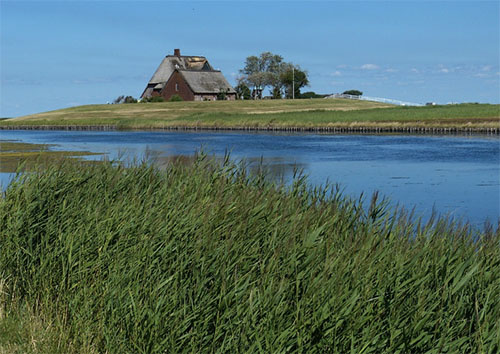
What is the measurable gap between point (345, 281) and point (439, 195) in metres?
16.1

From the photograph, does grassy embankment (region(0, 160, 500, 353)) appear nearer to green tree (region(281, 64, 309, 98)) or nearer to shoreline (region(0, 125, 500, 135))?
shoreline (region(0, 125, 500, 135))

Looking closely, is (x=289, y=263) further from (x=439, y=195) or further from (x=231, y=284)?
(x=439, y=195)

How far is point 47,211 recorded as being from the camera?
33.4 feet

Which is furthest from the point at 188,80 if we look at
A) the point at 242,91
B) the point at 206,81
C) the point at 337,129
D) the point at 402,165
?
the point at 402,165

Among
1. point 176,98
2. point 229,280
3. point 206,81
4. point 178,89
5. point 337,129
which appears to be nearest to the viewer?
point 229,280

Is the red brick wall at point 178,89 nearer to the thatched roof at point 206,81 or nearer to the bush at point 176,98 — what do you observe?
the thatched roof at point 206,81

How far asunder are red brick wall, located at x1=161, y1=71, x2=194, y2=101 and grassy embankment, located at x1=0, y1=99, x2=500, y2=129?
781 centimetres

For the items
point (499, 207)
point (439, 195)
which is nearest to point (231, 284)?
point (499, 207)

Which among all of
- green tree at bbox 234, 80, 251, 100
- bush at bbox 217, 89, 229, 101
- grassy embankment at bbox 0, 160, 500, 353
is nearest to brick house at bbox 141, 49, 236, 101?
bush at bbox 217, 89, 229, 101

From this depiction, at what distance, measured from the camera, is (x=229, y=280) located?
7.22 meters

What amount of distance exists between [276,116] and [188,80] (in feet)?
121

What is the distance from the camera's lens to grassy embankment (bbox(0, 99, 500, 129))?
60378mm

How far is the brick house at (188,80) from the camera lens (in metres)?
106

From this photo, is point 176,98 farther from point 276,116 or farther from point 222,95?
point 276,116
